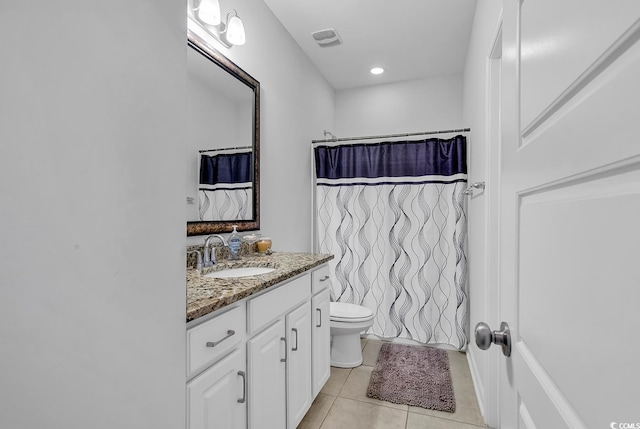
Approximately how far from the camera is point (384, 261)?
2.91 metres

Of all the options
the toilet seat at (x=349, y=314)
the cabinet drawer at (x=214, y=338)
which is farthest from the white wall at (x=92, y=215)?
the toilet seat at (x=349, y=314)

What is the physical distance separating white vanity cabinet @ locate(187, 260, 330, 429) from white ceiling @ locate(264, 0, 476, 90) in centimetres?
187

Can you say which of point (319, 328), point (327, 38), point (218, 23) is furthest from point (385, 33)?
point (319, 328)

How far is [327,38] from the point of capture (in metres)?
2.73

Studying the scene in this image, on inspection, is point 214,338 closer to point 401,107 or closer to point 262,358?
point 262,358

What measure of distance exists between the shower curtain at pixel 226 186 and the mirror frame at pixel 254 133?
0.03 metres

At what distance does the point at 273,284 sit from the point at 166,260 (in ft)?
2.39

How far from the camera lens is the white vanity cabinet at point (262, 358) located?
101 cm

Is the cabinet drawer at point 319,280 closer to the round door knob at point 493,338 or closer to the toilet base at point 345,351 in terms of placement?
the toilet base at point 345,351

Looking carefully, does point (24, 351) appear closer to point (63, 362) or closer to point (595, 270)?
point (63, 362)

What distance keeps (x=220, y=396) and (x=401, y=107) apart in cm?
334

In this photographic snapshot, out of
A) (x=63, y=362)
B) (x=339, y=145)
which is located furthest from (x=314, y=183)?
(x=63, y=362)

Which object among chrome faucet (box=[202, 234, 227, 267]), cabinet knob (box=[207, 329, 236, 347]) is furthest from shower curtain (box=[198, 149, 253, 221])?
cabinet knob (box=[207, 329, 236, 347])

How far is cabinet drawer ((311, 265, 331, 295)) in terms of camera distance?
6.28ft
